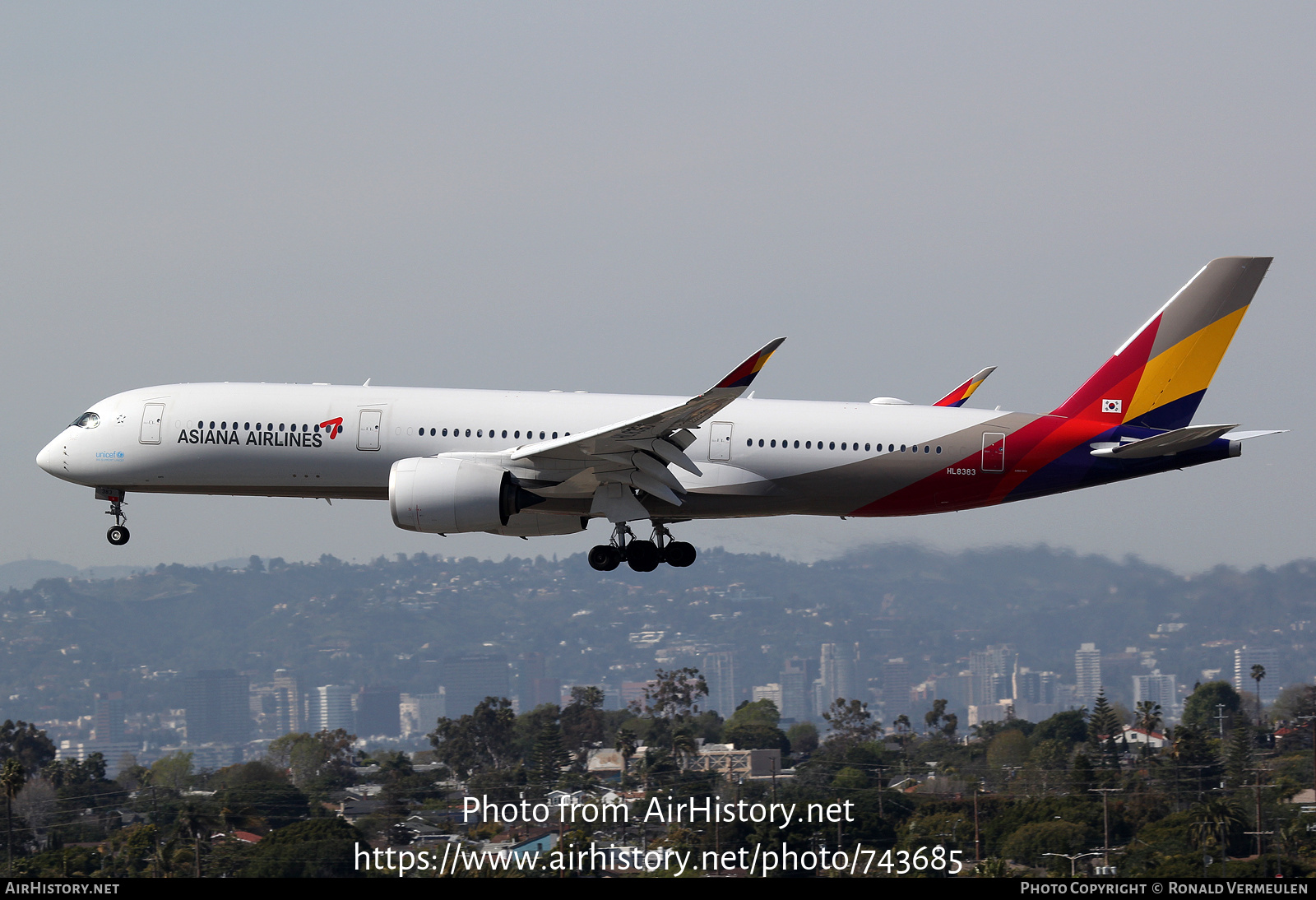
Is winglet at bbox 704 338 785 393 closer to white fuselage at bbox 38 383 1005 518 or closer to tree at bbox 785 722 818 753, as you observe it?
white fuselage at bbox 38 383 1005 518

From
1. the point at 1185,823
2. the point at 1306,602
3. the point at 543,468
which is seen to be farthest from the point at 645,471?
the point at 1306,602

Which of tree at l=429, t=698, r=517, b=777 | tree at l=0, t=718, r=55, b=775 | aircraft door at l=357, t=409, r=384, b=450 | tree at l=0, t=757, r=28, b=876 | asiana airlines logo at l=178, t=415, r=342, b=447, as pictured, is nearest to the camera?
aircraft door at l=357, t=409, r=384, b=450

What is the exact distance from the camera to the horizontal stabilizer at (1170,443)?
3177 cm

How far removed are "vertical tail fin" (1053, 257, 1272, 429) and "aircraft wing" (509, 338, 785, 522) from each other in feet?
32.4

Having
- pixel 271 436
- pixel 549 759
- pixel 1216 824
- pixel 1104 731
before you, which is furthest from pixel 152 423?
pixel 1104 731

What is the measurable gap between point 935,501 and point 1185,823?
49.5 meters

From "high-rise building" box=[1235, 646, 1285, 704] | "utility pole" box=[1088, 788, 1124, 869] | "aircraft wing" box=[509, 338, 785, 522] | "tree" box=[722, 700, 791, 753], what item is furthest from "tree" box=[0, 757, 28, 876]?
"high-rise building" box=[1235, 646, 1285, 704]

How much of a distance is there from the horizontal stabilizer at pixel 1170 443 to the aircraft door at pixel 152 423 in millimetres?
23918

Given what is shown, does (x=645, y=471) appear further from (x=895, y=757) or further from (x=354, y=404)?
(x=895, y=757)

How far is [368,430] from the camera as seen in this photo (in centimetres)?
3384

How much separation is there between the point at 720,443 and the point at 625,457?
2.44 m

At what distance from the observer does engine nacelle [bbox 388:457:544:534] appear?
32219 mm
